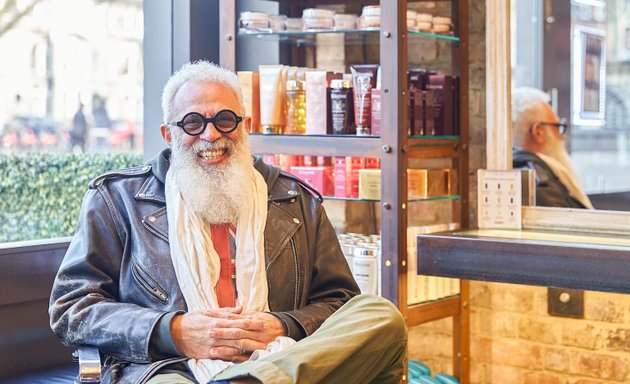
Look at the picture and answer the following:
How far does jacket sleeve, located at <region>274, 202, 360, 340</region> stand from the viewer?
290 cm

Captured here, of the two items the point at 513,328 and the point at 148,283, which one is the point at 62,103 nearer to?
the point at 148,283

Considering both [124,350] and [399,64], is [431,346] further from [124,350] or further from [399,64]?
[124,350]

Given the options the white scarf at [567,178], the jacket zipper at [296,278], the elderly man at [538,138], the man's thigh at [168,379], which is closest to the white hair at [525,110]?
the elderly man at [538,138]

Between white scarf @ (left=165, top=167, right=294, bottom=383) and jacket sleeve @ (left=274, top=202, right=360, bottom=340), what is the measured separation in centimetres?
16

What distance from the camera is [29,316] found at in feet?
12.0

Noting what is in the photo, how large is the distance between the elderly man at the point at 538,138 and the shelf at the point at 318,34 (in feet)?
1.24

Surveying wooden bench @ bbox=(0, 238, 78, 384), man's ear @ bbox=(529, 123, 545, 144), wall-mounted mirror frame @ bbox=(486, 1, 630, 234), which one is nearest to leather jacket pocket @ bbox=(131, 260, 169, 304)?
wooden bench @ bbox=(0, 238, 78, 384)

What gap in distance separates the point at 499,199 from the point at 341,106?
72cm

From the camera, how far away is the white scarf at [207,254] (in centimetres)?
280

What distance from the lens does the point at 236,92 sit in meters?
2.99

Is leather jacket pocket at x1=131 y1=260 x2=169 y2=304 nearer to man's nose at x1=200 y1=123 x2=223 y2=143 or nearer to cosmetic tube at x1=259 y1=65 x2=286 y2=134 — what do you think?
man's nose at x1=200 y1=123 x2=223 y2=143

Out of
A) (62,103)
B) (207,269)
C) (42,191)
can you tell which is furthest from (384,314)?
(62,103)

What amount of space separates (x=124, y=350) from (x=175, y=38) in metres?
2.01

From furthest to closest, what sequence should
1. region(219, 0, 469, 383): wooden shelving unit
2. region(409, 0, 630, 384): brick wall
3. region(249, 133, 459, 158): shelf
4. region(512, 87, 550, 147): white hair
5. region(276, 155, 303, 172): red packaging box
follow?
region(276, 155, 303, 172): red packaging box
region(512, 87, 550, 147): white hair
region(409, 0, 630, 384): brick wall
region(249, 133, 459, 158): shelf
region(219, 0, 469, 383): wooden shelving unit
